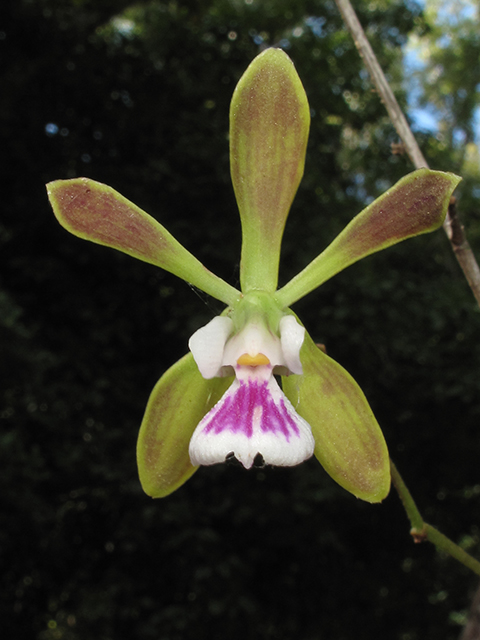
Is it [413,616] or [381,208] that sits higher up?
[381,208]

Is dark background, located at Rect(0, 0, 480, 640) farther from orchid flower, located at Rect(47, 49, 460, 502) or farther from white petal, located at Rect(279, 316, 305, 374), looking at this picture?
white petal, located at Rect(279, 316, 305, 374)

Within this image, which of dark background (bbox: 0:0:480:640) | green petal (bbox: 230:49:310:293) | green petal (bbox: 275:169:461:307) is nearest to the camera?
green petal (bbox: 275:169:461:307)

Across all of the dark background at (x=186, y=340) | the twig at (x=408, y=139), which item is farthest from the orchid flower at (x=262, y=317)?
the dark background at (x=186, y=340)

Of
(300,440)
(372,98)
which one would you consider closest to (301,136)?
(300,440)

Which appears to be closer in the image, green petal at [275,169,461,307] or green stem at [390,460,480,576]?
green petal at [275,169,461,307]

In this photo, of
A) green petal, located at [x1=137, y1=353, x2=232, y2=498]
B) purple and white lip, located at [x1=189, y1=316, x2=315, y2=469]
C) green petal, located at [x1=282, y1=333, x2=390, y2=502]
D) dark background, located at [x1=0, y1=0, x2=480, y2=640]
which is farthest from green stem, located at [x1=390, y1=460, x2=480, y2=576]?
dark background, located at [x1=0, y1=0, x2=480, y2=640]

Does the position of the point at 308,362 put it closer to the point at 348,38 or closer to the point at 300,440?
the point at 300,440
